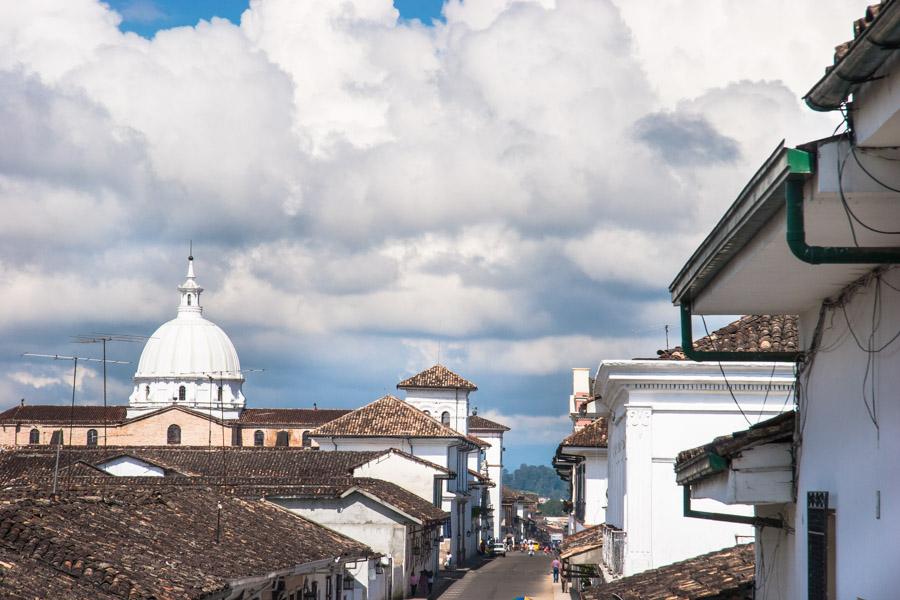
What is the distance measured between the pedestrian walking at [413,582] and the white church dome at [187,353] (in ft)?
212

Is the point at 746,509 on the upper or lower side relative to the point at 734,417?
lower

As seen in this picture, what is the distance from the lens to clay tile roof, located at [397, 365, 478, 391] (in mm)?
81812

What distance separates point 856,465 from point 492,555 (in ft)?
244

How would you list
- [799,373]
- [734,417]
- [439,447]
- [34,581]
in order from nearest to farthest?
[799,373], [34,581], [734,417], [439,447]

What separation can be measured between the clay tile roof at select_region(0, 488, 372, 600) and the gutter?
11.4 metres

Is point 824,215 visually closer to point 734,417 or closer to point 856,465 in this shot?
point 856,465

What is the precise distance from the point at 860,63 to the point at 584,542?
26.5 metres

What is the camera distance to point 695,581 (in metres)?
14.0

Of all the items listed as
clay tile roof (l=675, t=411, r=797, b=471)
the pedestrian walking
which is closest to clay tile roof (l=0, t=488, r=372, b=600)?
clay tile roof (l=675, t=411, r=797, b=471)

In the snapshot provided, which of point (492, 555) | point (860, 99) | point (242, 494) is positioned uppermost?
point (860, 99)

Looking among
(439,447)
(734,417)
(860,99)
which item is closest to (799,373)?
(860,99)

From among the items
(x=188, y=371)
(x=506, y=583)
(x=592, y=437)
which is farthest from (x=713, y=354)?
(x=188, y=371)

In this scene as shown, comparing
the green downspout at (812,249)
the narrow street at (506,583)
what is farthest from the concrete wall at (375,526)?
the green downspout at (812,249)

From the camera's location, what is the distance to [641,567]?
870 inches
